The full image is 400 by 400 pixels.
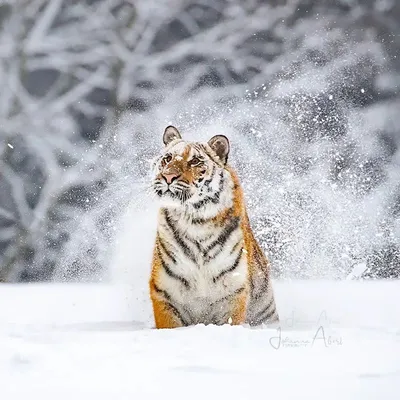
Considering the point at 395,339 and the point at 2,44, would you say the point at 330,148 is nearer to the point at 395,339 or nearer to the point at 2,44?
the point at 2,44

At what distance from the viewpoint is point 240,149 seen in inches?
319

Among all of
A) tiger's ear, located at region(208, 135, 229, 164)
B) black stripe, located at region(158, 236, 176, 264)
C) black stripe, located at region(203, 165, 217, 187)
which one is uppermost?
tiger's ear, located at region(208, 135, 229, 164)

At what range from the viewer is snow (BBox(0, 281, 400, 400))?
2.44 m

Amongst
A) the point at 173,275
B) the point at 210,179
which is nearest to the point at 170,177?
the point at 210,179

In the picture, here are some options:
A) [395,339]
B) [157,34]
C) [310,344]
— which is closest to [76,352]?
[310,344]

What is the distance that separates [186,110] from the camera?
839 cm

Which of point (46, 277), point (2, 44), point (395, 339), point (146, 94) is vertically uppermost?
point (2, 44)

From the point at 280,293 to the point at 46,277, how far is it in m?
3.95

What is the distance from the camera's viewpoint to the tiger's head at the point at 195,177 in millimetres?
3592

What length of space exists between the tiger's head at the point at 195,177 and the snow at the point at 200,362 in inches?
23.7
